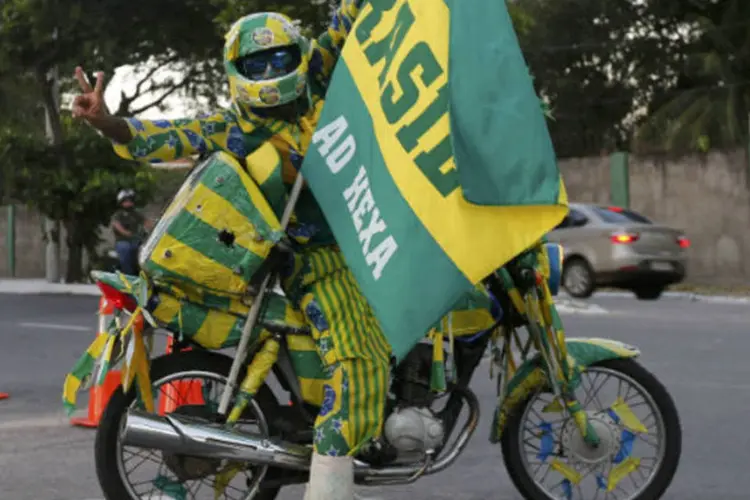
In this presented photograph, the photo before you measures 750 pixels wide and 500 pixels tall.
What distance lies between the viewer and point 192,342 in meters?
4.57

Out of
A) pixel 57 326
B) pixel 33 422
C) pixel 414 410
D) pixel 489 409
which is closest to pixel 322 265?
pixel 414 410

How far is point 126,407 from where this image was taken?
4492 millimetres

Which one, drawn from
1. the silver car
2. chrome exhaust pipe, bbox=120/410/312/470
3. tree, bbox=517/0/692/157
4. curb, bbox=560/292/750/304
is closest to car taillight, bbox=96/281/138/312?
chrome exhaust pipe, bbox=120/410/312/470

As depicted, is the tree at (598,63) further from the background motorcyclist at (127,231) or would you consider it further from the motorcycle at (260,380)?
the motorcycle at (260,380)

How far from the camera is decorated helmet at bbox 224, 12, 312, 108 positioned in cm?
432

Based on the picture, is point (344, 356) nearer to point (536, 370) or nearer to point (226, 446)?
point (226, 446)

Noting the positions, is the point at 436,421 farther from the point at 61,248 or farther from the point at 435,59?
the point at 61,248

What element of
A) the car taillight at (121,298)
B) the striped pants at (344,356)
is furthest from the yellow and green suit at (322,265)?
the car taillight at (121,298)

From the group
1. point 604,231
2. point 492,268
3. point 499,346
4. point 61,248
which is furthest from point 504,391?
point 61,248

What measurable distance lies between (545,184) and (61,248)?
25858 millimetres

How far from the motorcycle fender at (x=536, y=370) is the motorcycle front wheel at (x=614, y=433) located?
0.09 feet

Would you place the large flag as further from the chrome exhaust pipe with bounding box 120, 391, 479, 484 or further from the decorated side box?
the chrome exhaust pipe with bounding box 120, 391, 479, 484

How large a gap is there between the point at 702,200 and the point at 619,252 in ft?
13.8

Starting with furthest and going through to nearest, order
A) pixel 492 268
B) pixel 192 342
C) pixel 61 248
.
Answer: pixel 61 248
pixel 192 342
pixel 492 268
